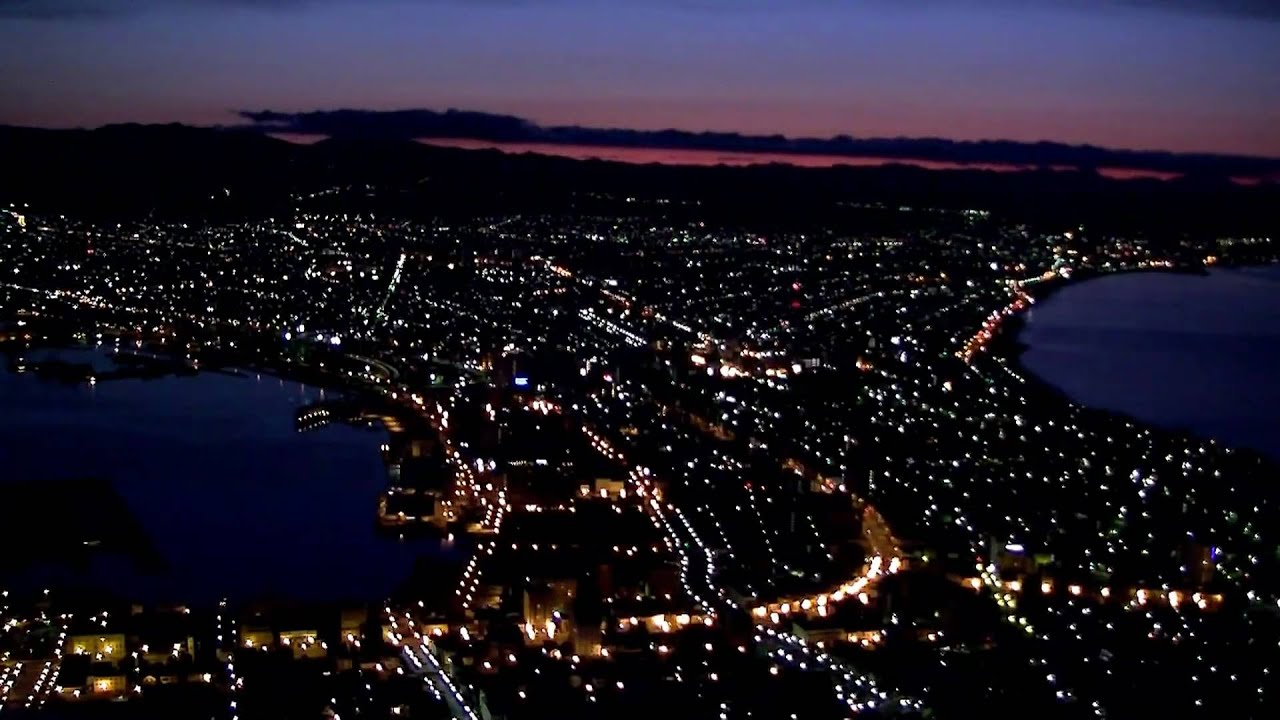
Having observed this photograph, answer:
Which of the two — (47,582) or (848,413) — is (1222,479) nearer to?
(848,413)

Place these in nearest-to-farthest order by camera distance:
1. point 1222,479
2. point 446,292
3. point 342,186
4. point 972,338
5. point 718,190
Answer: point 1222,479 < point 972,338 < point 446,292 < point 342,186 < point 718,190

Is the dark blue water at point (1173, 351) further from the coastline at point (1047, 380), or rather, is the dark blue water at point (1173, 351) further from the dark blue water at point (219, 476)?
the dark blue water at point (219, 476)

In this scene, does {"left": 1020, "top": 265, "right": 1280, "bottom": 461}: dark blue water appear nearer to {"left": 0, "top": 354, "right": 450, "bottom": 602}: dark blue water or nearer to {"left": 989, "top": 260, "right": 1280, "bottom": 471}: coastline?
{"left": 989, "top": 260, "right": 1280, "bottom": 471}: coastline

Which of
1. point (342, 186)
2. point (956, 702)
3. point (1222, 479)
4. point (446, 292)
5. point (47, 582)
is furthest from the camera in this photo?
point (342, 186)

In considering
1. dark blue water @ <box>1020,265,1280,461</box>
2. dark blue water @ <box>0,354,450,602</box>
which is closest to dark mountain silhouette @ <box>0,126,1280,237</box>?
dark blue water @ <box>1020,265,1280,461</box>

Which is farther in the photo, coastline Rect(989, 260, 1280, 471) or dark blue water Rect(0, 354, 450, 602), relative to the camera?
coastline Rect(989, 260, 1280, 471)

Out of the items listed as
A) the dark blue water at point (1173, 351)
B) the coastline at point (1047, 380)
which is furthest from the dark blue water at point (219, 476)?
the dark blue water at point (1173, 351)

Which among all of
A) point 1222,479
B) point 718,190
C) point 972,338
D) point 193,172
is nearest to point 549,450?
point 1222,479
